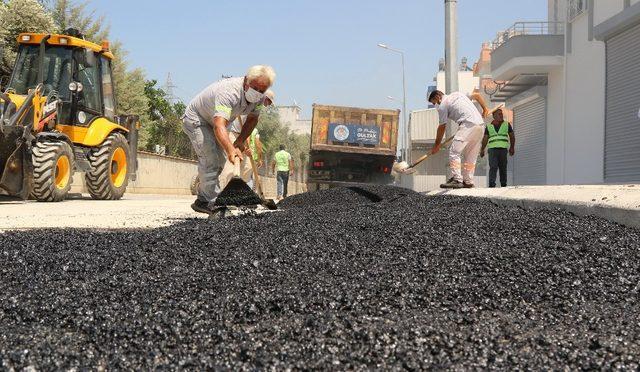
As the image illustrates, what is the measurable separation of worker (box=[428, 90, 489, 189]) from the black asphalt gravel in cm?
404

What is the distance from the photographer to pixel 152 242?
412cm

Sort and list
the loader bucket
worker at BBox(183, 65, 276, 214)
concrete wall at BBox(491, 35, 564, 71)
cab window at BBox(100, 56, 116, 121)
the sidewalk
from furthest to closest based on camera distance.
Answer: concrete wall at BBox(491, 35, 564, 71)
cab window at BBox(100, 56, 116, 121)
the loader bucket
worker at BBox(183, 65, 276, 214)
the sidewalk

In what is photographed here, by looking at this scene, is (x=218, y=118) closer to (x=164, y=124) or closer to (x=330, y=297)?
(x=330, y=297)

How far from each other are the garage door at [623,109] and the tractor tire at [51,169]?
36.2 ft

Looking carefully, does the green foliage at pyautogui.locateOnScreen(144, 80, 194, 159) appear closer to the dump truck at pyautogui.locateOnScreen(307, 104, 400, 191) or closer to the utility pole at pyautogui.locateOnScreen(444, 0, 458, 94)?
the dump truck at pyautogui.locateOnScreen(307, 104, 400, 191)

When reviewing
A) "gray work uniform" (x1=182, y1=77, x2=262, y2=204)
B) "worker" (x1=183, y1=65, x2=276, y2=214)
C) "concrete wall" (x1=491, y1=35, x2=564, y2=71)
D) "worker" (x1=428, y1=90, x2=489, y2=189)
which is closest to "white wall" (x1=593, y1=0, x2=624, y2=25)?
"concrete wall" (x1=491, y1=35, x2=564, y2=71)

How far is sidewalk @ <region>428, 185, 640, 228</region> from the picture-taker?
175 inches

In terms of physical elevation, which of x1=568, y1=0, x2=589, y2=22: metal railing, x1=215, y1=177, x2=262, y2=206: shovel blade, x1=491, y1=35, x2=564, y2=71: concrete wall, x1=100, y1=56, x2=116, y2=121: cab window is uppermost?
x1=568, y1=0, x2=589, y2=22: metal railing

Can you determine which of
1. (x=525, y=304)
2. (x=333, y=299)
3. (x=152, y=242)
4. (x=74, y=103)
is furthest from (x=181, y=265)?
(x=74, y=103)

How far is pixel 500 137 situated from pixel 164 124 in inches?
873

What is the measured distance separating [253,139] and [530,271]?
796 cm

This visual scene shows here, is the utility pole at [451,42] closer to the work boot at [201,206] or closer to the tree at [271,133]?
the work boot at [201,206]

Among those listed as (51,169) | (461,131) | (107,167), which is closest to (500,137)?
(461,131)

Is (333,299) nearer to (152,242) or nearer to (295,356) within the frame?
(295,356)
